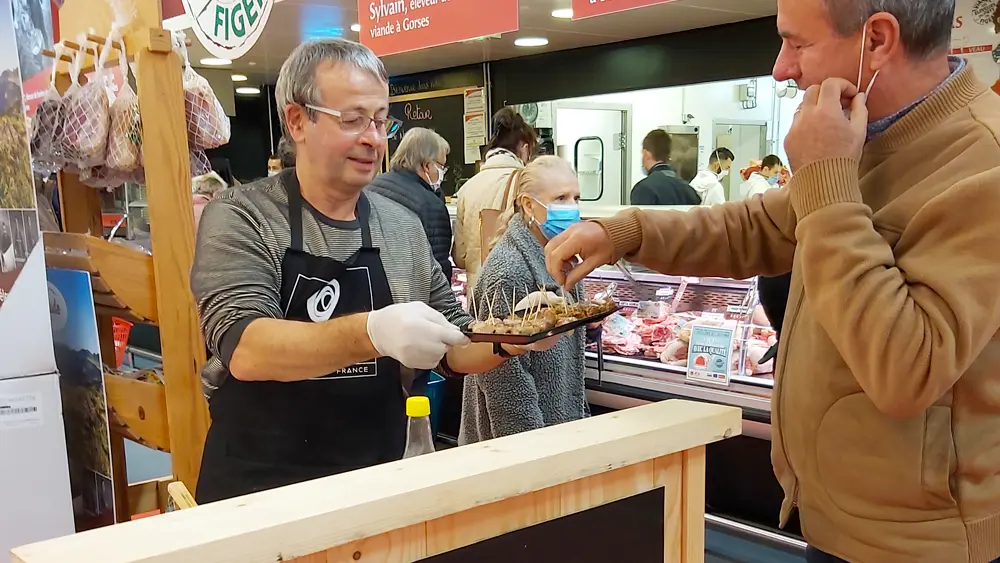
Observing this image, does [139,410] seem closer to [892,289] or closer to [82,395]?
[82,395]

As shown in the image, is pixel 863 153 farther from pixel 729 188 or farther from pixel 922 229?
pixel 729 188

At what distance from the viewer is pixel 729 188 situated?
921 cm

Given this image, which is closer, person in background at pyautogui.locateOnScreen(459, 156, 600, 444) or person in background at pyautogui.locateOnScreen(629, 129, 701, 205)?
person in background at pyautogui.locateOnScreen(459, 156, 600, 444)

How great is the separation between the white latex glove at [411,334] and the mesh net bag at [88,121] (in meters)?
1.52

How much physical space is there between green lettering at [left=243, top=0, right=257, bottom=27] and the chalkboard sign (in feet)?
24.4

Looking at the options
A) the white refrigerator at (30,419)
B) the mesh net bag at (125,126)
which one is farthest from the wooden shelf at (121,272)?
the mesh net bag at (125,126)

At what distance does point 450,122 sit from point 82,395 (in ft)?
26.6

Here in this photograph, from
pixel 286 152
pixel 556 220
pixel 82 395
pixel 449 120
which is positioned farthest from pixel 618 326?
pixel 449 120

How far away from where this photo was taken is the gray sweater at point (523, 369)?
2.69 meters

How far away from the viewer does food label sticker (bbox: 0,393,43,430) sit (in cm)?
253

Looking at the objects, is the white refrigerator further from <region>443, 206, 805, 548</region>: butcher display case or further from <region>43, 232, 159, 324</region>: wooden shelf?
<region>443, 206, 805, 548</region>: butcher display case

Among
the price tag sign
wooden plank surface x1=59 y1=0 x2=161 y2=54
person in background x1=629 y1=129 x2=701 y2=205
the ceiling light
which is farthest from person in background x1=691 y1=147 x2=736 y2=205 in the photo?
wooden plank surface x1=59 y1=0 x2=161 y2=54

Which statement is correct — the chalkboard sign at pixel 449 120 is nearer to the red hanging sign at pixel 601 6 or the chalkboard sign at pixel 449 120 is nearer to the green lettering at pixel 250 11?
the green lettering at pixel 250 11

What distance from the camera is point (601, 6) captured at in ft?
7.32
